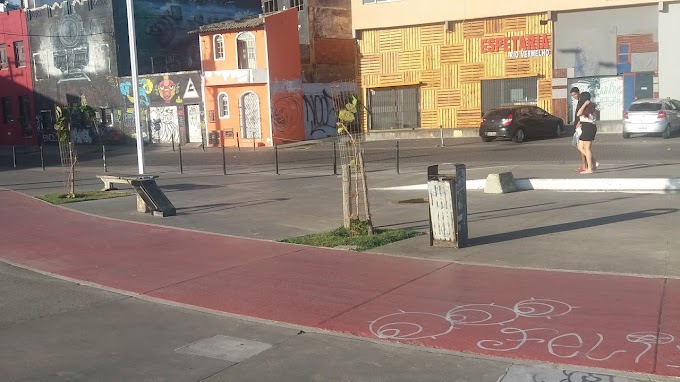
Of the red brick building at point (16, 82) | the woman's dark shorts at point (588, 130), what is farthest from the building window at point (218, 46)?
the woman's dark shorts at point (588, 130)

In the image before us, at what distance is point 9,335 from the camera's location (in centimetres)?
721

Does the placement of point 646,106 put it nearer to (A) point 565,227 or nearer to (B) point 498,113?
(B) point 498,113

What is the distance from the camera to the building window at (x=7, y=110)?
53.1 meters

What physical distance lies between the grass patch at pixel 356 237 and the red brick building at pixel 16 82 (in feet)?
146

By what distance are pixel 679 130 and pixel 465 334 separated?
2562 centimetres

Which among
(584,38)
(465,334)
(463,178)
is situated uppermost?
(584,38)

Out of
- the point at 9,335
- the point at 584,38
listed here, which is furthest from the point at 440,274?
the point at 584,38

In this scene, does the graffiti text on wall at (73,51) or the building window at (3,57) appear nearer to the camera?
the graffiti text on wall at (73,51)

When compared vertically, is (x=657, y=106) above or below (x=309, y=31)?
below

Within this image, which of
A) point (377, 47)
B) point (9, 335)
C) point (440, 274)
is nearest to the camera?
point (9, 335)

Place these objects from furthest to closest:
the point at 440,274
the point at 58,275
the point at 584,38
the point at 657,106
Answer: the point at 584,38
the point at 657,106
the point at 58,275
the point at 440,274

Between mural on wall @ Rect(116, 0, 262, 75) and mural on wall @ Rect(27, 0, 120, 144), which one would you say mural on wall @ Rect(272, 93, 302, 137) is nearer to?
mural on wall @ Rect(116, 0, 262, 75)

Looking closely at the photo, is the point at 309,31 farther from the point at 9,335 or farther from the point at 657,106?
→ the point at 9,335

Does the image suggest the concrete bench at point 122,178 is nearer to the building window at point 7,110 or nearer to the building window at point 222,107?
the building window at point 222,107
